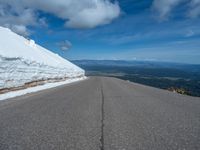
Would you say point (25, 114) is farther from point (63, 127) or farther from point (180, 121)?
point (180, 121)

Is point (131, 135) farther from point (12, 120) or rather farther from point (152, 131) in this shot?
point (12, 120)

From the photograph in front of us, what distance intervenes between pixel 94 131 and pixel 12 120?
2.21 meters

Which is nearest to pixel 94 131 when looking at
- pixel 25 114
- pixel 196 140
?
pixel 196 140

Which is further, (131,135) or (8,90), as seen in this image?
(8,90)

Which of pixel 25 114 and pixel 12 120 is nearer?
pixel 12 120

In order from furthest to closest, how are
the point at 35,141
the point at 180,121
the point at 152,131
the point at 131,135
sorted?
the point at 180,121 → the point at 152,131 → the point at 131,135 → the point at 35,141

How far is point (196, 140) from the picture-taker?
3912 mm

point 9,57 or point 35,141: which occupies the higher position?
point 9,57

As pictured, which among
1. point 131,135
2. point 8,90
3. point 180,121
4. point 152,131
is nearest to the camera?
point 131,135

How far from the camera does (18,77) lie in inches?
477

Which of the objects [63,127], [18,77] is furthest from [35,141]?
[18,77]

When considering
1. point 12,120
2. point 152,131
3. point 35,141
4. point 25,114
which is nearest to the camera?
point 35,141

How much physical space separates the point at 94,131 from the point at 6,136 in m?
1.72

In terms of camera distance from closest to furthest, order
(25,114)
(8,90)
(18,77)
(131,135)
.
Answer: (131,135) < (25,114) < (8,90) < (18,77)
